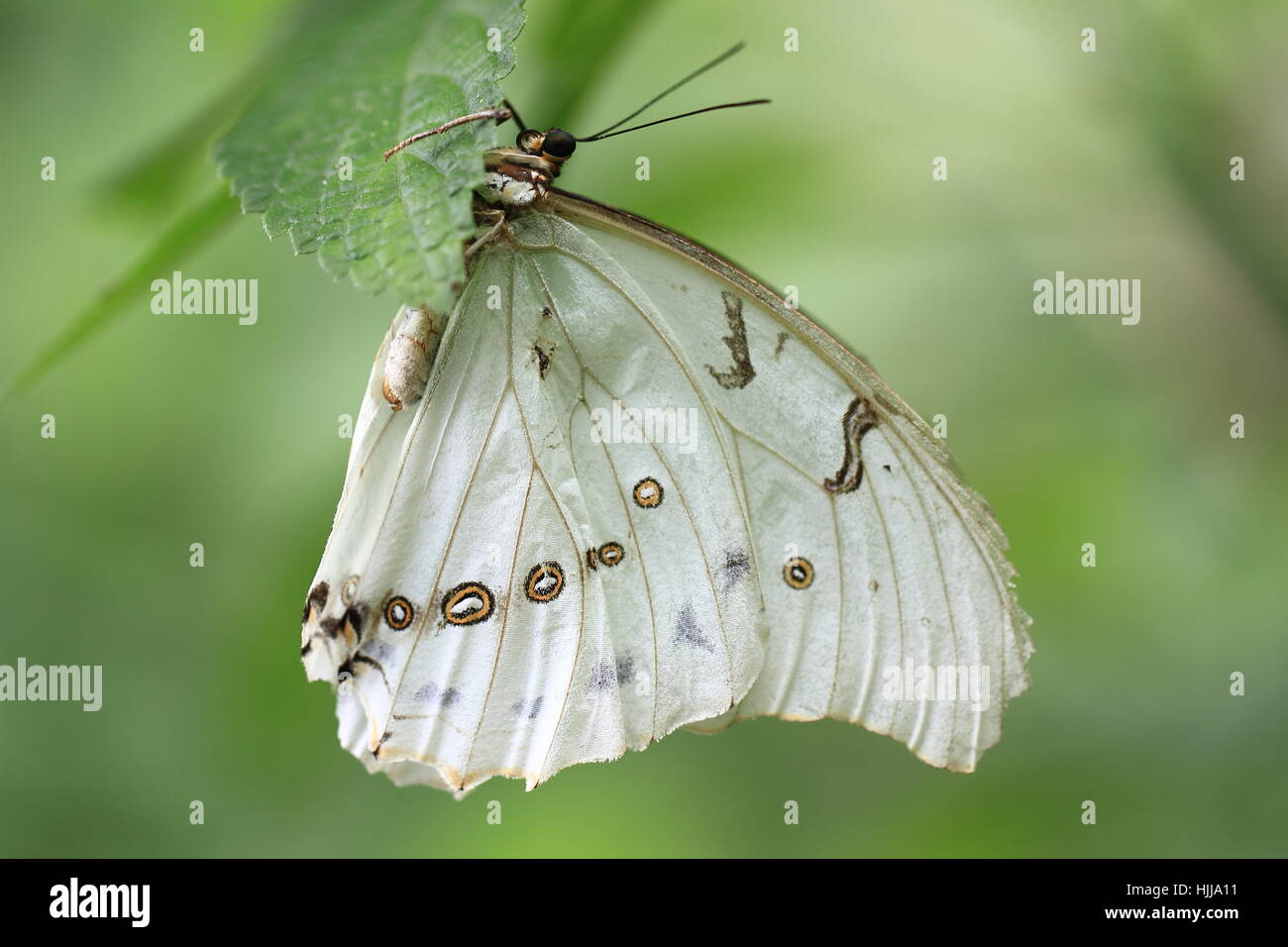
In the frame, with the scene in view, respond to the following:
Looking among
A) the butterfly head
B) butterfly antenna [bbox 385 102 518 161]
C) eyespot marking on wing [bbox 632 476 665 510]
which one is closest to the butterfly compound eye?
the butterfly head

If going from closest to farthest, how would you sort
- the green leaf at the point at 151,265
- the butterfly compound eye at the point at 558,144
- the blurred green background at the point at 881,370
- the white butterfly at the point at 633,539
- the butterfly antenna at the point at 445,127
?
1. the butterfly antenna at the point at 445,127
2. the green leaf at the point at 151,265
3. the butterfly compound eye at the point at 558,144
4. the white butterfly at the point at 633,539
5. the blurred green background at the point at 881,370

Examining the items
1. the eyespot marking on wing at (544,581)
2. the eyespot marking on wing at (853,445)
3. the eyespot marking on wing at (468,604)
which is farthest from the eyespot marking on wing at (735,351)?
the eyespot marking on wing at (468,604)

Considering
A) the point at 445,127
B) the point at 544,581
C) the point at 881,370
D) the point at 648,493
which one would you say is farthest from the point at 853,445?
the point at 881,370

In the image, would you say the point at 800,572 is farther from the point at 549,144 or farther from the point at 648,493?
the point at 549,144

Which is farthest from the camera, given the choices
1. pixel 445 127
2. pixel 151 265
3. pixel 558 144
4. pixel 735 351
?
pixel 735 351

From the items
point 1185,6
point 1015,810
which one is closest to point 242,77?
point 1185,6

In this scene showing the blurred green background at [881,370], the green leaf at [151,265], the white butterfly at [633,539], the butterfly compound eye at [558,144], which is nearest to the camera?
the green leaf at [151,265]

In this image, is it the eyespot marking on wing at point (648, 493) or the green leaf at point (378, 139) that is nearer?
the green leaf at point (378, 139)

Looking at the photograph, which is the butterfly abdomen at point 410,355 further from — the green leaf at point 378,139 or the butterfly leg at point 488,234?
the green leaf at point 378,139
